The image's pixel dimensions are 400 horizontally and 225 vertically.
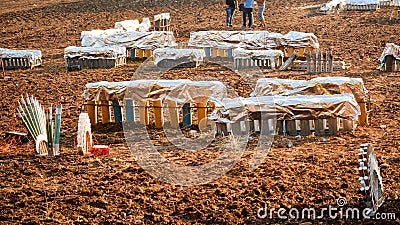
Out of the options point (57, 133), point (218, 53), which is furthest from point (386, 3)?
point (57, 133)

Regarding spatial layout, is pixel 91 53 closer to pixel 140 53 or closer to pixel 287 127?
pixel 140 53

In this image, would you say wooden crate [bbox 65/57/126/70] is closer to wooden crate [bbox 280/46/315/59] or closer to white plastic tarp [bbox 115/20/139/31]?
wooden crate [bbox 280/46/315/59]

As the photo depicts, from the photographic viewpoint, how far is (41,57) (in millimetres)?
25797

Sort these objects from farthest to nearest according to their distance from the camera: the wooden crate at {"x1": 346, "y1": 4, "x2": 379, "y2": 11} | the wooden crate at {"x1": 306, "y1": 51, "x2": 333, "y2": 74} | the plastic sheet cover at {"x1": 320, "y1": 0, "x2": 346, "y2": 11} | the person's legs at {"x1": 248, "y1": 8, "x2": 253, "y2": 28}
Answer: the wooden crate at {"x1": 346, "y1": 4, "x2": 379, "y2": 11}
the plastic sheet cover at {"x1": 320, "y1": 0, "x2": 346, "y2": 11}
the person's legs at {"x1": 248, "y1": 8, "x2": 253, "y2": 28}
the wooden crate at {"x1": 306, "y1": 51, "x2": 333, "y2": 74}

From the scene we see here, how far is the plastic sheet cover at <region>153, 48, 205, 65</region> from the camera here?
22609 mm

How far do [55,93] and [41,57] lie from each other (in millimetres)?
6788

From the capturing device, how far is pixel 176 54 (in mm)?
22703

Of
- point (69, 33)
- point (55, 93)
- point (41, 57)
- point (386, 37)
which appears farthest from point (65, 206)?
point (69, 33)

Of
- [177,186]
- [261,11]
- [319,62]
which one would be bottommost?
[177,186]

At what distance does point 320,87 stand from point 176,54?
8.28 meters

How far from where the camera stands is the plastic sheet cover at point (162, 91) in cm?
1491

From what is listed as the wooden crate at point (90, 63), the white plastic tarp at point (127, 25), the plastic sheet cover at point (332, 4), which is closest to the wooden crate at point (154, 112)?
the wooden crate at point (90, 63)

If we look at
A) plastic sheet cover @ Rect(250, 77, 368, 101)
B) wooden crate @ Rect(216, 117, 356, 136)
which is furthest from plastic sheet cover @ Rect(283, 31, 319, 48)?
wooden crate @ Rect(216, 117, 356, 136)

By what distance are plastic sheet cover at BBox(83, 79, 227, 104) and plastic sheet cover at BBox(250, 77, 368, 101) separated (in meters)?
1.04
